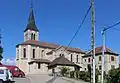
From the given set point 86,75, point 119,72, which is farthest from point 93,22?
point 86,75

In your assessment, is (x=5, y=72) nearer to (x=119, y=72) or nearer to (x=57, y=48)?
(x=119, y=72)

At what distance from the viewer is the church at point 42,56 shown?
90.6 metres

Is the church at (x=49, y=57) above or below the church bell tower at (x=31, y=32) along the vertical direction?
below

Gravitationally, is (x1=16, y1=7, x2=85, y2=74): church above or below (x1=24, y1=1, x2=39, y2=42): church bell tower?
below

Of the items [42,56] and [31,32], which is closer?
[42,56]

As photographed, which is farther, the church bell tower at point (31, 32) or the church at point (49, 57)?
the church bell tower at point (31, 32)

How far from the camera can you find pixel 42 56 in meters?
102

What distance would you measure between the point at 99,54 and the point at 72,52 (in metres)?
10.9

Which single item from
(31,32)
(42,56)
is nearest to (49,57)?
(42,56)

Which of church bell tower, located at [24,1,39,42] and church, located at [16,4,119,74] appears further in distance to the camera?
church bell tower, located at [24,1,39,42]

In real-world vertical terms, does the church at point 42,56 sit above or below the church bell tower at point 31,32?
below

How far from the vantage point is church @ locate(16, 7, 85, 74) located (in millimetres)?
90556

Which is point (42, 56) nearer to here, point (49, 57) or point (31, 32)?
point (49, 57)

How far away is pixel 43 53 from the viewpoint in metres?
102
